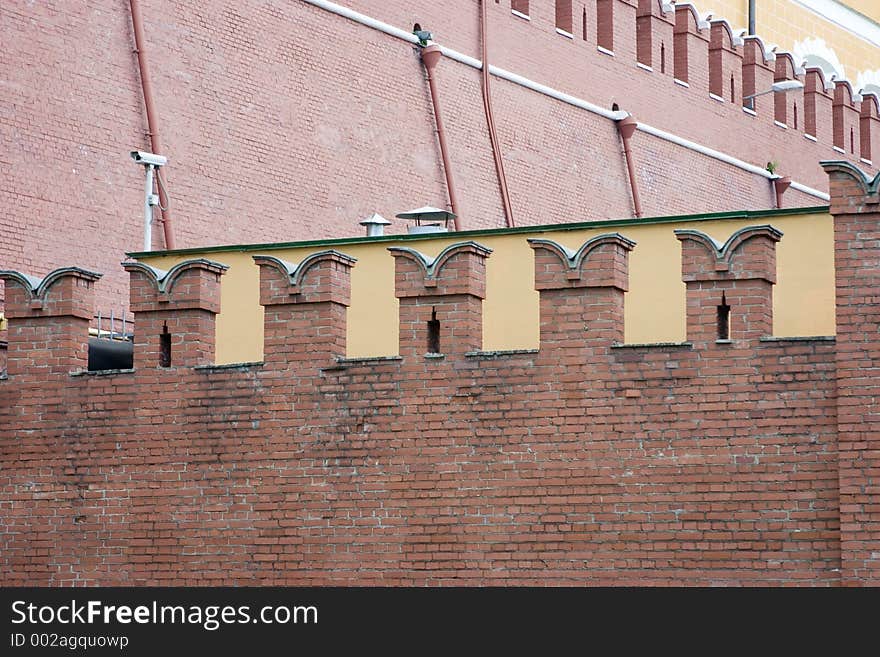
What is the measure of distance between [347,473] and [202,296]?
1.67 m

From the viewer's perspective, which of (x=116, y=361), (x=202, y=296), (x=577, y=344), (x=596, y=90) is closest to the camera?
(x=577, y=344)

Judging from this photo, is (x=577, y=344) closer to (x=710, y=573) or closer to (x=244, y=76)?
(x=710, y=573)

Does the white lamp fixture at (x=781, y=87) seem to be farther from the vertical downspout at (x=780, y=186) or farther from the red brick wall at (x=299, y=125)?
the vertical downspout at (x=780, y=186)

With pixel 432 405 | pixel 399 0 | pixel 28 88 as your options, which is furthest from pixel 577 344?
pixel 399 0

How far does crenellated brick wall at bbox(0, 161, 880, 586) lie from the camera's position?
510 inches

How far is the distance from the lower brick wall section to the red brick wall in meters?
3.13

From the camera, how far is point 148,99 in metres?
19.2

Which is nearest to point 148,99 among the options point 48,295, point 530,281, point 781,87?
point 48,295

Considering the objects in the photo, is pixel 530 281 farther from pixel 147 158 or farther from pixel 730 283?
pixel 147 158

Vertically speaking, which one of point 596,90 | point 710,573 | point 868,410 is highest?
point 596,90

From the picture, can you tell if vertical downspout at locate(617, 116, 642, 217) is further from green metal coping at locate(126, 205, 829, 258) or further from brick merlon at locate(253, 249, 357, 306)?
brick merlon at locate(253, 249, 357, 306)

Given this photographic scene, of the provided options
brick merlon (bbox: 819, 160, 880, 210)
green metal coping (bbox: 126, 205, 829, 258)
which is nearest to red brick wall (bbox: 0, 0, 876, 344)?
green metal coping (bbox: 126, 205, 829, 258)

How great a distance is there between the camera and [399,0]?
23.1 m

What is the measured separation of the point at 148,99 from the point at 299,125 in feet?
7.88
